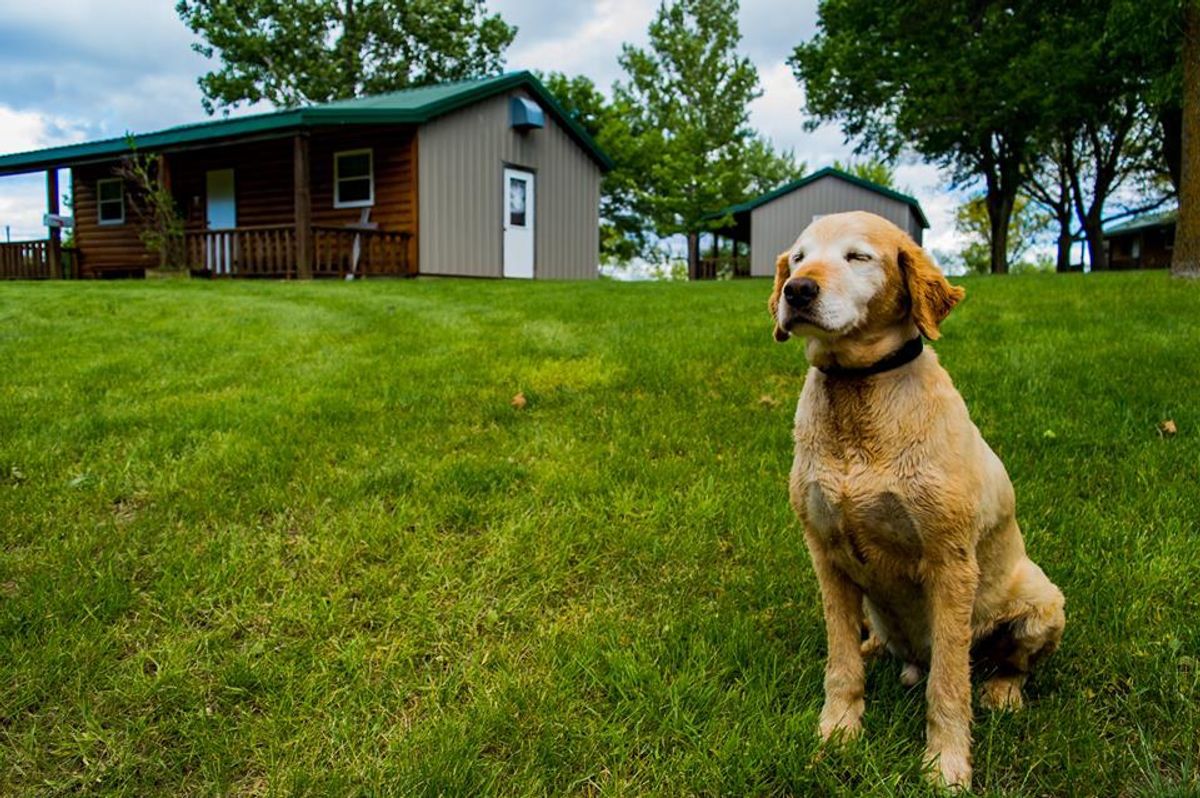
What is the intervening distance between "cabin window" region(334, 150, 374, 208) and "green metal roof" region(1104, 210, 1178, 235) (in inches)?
1335

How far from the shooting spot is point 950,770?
1.80 m

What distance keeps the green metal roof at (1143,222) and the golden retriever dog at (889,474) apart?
40215mm

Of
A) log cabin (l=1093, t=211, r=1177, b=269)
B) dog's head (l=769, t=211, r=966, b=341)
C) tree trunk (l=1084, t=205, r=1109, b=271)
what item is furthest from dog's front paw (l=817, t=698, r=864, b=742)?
log cabin (l=1093, t=211, r=1177, b=269)

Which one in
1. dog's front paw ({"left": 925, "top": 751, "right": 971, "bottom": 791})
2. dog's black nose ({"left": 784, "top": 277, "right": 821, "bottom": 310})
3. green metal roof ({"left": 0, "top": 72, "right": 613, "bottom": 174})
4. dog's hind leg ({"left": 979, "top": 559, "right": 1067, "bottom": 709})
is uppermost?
green metal roof ({"left": 0, "top": 72, "right": 613, "bottom": 174})

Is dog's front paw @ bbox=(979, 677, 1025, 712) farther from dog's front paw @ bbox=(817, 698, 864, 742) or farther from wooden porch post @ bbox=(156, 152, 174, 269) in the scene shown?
wooden porch post @ bbox=(156, 152, 174, 269)

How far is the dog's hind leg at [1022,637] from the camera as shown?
6.55 feet

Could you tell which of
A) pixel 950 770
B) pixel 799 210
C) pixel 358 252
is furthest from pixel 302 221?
pixel 799 210

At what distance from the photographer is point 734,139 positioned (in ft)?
125

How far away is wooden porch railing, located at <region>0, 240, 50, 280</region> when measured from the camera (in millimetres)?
18797

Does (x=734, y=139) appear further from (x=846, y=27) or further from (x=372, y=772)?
(x=372, y=772)

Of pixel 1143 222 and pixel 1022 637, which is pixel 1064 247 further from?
pixel 1022 637

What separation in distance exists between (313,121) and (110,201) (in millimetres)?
9261

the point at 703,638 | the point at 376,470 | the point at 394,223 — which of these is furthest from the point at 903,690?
the point at 394,223

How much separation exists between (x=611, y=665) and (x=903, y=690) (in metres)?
0.80
